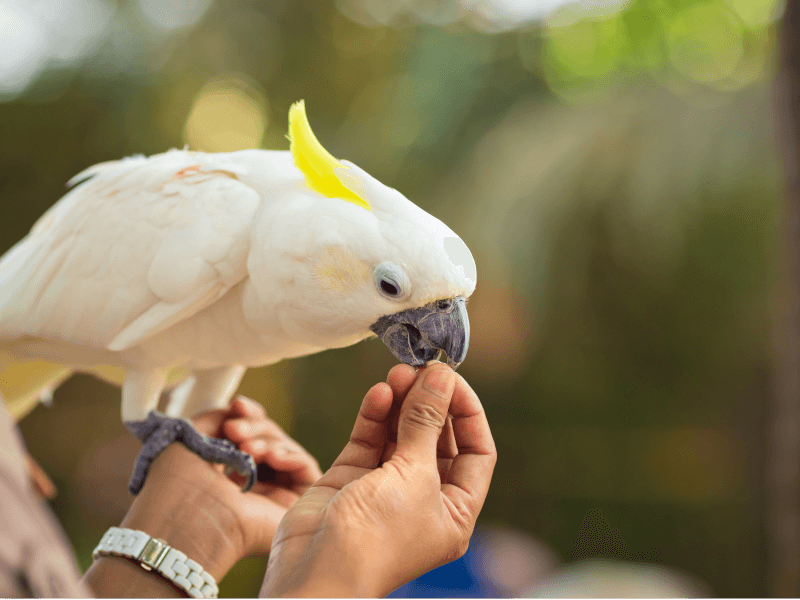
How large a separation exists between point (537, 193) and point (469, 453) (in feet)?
7.79

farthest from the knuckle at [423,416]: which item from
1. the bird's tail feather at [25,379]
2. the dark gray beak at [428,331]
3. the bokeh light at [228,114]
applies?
the bokeh light at [228,114]

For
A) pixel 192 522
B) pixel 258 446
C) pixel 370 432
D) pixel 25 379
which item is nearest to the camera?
pixel 370 432

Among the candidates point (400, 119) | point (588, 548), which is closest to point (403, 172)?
point (400, 119)

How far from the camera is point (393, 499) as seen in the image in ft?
2.23

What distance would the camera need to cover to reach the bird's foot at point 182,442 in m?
1.17

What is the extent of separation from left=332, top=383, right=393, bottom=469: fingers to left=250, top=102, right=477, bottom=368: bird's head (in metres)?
0.12

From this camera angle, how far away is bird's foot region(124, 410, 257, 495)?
117cm

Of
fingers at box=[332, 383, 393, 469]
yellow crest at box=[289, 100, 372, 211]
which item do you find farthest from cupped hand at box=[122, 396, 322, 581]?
yellow crest at box=[289, 100, 372, 211]

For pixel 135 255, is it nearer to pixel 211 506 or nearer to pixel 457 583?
pixel 211 506

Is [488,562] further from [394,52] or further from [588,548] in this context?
[394,52]

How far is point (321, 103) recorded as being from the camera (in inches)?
131

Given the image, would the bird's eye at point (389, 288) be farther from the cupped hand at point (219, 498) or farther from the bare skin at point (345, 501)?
the cupped hand at point (219, 498)

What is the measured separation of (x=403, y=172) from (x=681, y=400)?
2.25 m

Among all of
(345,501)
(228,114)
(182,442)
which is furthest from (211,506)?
(228,114)
